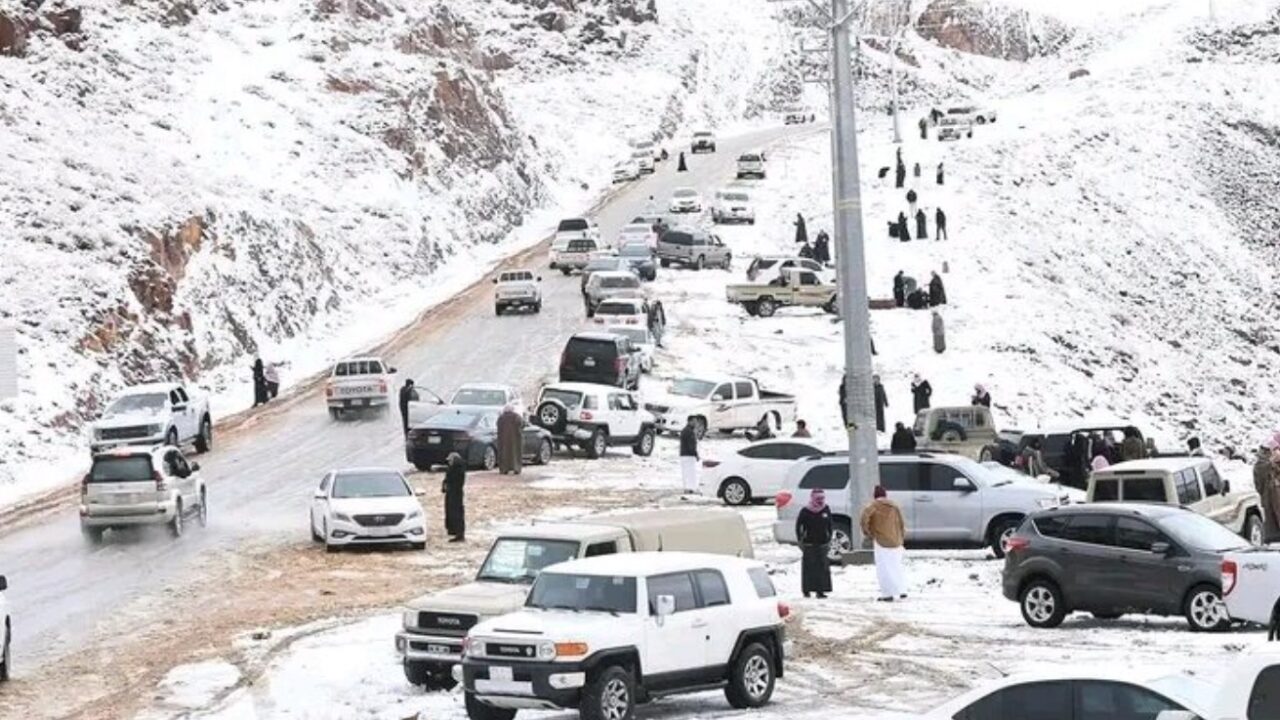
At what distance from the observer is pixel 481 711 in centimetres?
1966

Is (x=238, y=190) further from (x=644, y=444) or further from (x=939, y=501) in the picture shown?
(x=939, y=501)

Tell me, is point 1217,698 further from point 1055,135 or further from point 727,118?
point 727,118

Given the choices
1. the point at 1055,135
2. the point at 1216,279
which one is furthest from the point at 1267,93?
the point at 1216,279

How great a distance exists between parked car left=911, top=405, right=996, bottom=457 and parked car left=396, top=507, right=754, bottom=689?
18364 mm

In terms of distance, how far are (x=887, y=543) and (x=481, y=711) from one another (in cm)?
917

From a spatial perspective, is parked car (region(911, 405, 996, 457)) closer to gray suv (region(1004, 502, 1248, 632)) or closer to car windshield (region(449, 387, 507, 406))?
car windshield (region(449, 387, 507, 406))

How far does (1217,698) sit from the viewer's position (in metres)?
13.0

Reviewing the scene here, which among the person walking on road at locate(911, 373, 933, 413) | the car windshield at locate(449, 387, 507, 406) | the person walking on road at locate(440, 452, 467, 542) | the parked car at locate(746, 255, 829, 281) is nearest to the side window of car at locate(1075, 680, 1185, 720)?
the person walking on road at locate(440, 452, 467, 542)

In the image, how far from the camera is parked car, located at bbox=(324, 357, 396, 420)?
2044 inches

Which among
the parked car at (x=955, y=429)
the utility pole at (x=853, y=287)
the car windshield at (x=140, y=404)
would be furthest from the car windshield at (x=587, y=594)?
the car windshield at (x=140, y=404)

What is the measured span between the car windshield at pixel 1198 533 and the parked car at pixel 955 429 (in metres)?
18.2

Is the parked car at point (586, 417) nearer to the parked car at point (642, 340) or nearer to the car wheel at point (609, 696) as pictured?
the parked car at point (642, 340)

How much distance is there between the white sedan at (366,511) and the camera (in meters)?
33.2

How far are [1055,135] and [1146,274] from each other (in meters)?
23.9
